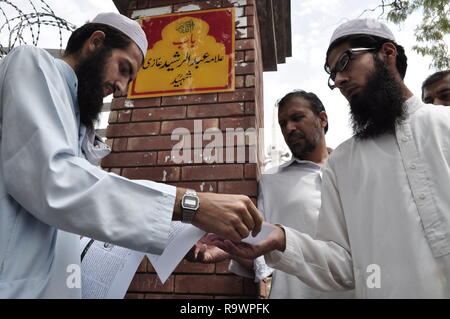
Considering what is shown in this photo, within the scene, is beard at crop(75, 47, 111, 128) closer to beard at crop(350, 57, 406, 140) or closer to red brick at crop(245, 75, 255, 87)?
red brick at crop(245, 75, 255, 87)

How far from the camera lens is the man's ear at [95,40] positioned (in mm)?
1631

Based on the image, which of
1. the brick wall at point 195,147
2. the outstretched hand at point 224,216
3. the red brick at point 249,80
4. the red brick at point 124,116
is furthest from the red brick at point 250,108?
the outstretched hand at point 224,216

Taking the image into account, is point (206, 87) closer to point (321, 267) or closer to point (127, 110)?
point (127, 110)

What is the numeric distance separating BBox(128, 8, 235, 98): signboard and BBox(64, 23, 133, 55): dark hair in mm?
683

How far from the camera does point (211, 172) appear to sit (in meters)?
2.12

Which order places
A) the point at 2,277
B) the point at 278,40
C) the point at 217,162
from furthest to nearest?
the point at 278,40 → the point at 217,162 → the point at 2,277

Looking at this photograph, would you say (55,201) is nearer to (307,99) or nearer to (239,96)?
(239,96)

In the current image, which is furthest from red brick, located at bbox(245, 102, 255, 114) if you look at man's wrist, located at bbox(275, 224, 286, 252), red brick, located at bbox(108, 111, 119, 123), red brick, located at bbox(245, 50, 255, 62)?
man's wrist, located at bbox(275, 224, 286, 252)

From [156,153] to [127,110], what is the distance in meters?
0.44

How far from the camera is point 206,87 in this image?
2352 mm

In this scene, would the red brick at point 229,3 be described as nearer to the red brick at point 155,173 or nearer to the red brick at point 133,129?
the red brick at point 133,129
